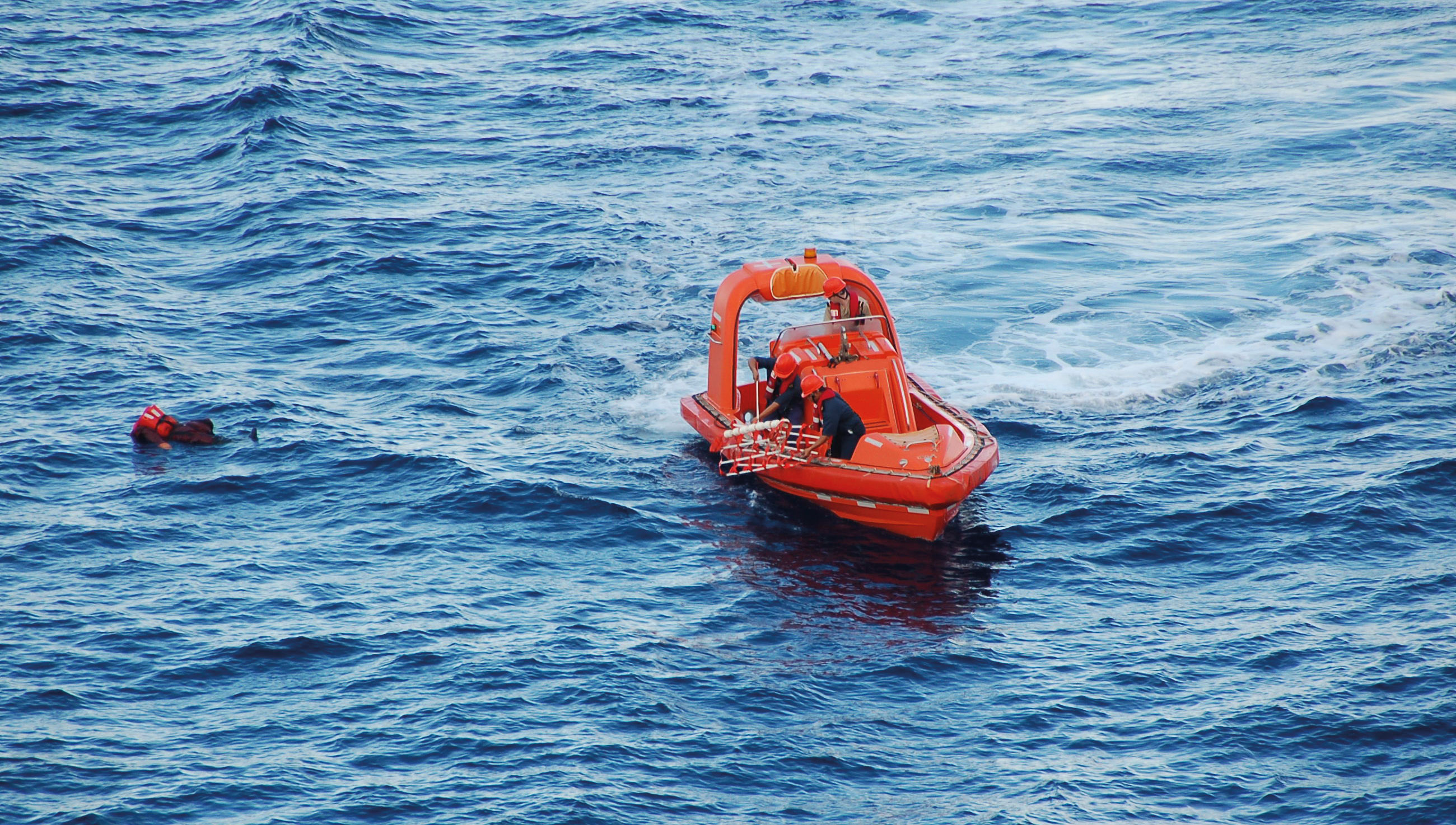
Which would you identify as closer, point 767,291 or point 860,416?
point 860,416

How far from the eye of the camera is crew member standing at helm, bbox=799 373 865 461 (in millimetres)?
18094

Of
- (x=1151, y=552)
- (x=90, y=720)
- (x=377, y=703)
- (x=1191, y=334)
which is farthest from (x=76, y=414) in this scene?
(x=1191, y=334)

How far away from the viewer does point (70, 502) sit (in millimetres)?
18328

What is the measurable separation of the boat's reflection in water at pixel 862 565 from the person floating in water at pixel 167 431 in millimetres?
8000

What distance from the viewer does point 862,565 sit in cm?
1731

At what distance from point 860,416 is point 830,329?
1.62 metres

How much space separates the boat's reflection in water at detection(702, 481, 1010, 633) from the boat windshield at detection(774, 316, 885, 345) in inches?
99.2

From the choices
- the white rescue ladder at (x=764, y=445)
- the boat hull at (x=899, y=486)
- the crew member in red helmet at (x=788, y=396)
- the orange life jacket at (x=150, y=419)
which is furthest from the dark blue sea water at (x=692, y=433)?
the crew member in red helmet at (x=788, y=396)

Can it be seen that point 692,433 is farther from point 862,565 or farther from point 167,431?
point 167,431

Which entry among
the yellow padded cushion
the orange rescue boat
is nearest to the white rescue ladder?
the orange rescue boat

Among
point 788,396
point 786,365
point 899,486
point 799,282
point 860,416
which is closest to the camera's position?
point 899,486

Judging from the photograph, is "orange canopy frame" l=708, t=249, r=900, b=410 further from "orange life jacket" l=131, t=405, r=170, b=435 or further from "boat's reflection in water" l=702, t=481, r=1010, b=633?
"orange life jacket" l=131, t=405, r=170, b=435

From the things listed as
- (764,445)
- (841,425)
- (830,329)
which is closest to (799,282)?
(830,329)

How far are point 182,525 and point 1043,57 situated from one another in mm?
29670
